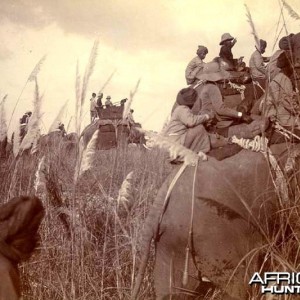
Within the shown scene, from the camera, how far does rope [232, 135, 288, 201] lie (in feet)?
4.68

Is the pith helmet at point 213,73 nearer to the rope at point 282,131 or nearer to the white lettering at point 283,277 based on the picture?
the rope at point 282,131

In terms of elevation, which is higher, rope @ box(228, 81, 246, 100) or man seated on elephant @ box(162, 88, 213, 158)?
rope @ box(228, 81, 246, 100)

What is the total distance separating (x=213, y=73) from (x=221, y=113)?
0.94 ft

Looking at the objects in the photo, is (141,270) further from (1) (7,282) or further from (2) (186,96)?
(2) (186,96)

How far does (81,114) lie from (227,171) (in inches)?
18.5

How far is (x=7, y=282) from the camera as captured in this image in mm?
1266

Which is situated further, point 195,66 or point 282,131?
point 195,66

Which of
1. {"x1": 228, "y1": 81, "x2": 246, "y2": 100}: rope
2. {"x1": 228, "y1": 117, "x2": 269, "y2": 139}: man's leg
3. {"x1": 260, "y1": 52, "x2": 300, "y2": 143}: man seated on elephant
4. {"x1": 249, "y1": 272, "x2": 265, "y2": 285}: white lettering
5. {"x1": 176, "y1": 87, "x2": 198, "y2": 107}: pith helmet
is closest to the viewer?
{"x1": 249, "y1": 272, "x2": 265, "y2": 285}: white lettering

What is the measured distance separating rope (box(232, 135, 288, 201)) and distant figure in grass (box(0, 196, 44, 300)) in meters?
0.57

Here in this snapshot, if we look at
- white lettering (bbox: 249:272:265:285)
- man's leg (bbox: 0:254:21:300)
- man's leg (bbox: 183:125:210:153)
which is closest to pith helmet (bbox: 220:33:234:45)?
man's leg (bbox: 183:125:210:153)

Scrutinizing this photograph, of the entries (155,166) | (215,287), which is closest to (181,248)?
(215,287)

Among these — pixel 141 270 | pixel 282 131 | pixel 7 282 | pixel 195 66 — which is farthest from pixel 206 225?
pixel 195 66

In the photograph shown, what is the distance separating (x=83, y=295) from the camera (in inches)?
66.4

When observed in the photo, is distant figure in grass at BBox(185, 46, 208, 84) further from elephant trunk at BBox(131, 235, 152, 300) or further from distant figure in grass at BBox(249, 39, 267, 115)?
elephant trunk at BBox(131, 235, 152, 300)
